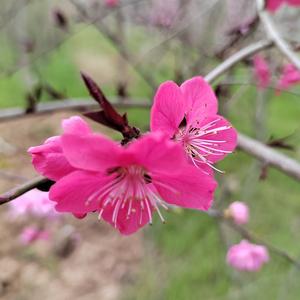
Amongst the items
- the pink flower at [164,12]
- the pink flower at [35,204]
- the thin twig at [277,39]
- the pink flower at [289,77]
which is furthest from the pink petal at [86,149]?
the pink flower at [164,12]

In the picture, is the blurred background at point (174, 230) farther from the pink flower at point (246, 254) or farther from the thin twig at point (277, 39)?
the thin twig at point (277, 39)

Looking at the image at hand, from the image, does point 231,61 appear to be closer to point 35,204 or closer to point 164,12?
point 35,204

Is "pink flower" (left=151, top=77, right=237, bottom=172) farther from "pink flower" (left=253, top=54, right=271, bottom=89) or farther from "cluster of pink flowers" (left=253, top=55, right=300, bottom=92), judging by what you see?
"pink flower" (left=253, top=54, right=271, bottom=89)

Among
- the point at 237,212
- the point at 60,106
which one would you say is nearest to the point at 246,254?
the point at 237,212

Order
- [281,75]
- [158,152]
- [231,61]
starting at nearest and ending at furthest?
[158,152]
[231,61]
[281,75]

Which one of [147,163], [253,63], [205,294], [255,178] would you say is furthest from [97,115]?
[255,178]

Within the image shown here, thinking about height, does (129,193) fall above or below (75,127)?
below

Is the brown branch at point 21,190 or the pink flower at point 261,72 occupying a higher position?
the brown branch at point 21,190
